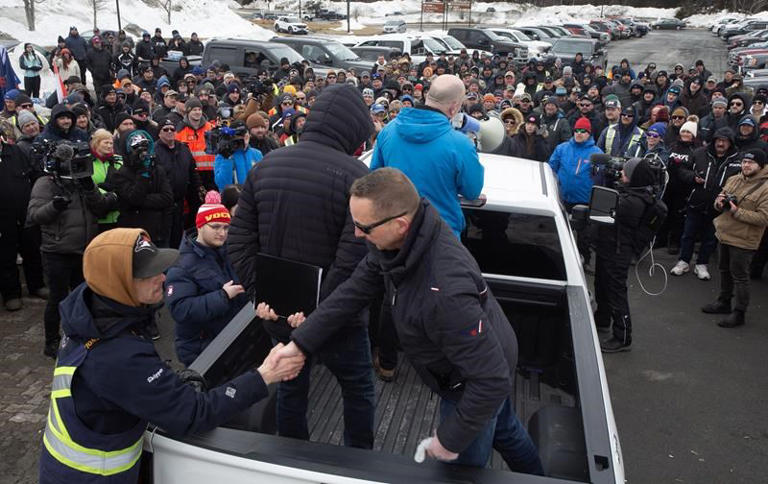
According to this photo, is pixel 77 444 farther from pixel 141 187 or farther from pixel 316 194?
pixel 141 187

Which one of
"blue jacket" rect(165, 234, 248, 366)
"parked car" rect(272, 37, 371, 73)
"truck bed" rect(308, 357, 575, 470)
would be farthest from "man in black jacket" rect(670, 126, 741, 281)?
"parked car" rect(272, 37, 371, 73)

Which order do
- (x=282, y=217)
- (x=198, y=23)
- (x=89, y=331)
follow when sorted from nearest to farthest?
(x=89, y=331) → (x=282, y=217) → (x=198, y=23)

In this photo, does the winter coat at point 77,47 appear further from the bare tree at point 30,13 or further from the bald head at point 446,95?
the bald head at point 446,95

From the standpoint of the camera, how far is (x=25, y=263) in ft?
21.1

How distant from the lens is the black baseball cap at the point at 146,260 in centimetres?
217

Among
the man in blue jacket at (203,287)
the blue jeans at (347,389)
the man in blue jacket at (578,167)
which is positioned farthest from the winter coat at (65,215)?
the man in blue jacket at (578,167)

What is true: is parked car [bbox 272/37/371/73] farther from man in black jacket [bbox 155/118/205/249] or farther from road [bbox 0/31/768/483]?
road [bbox 0/31/768/483]

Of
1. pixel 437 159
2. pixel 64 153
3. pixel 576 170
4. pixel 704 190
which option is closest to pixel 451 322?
pixel 437 159

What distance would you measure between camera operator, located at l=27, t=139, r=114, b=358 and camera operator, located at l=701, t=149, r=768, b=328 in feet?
18.7

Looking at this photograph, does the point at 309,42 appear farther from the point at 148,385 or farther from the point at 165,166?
the point at 148,385

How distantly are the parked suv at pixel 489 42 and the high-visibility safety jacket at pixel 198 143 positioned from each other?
21.2 metres

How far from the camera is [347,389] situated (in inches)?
123

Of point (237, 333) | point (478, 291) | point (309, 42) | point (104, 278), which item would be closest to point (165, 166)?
point (237, 333)

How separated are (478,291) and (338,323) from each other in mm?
740
